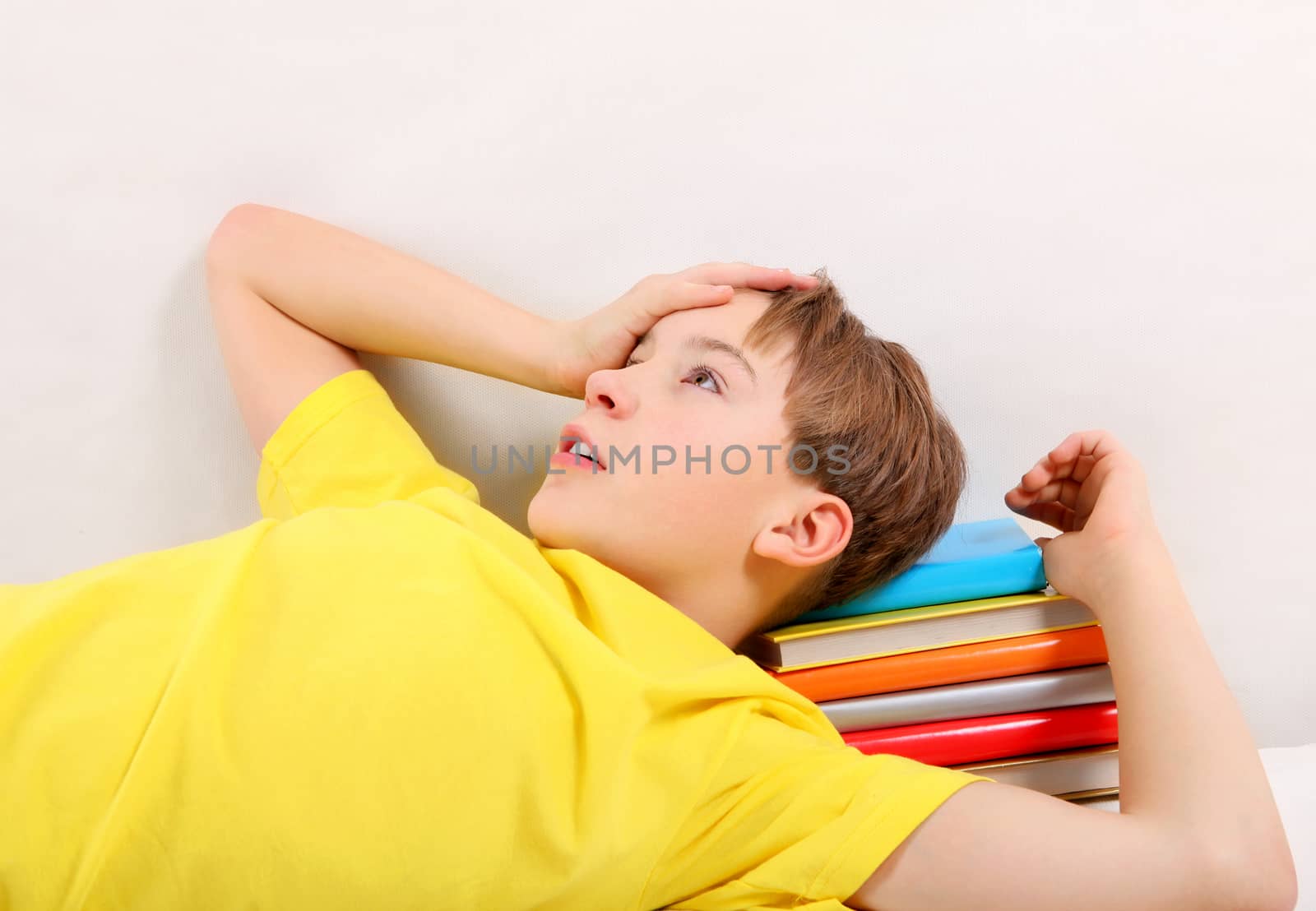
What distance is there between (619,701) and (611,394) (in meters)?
0.30

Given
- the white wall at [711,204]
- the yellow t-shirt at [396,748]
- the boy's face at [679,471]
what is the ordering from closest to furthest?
the yellow t-shirt at [396,748] → the boy's face at [679,471] → the white wall at [711,204]

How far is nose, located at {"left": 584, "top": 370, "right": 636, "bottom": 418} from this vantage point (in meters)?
0.98

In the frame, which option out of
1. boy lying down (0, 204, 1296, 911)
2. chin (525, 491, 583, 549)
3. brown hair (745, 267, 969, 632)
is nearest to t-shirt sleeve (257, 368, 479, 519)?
boy lying down (0, 204, 1296, 911)

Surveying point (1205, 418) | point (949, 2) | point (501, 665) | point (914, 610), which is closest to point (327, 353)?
point (501, 665)

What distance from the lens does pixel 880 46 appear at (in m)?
1.24

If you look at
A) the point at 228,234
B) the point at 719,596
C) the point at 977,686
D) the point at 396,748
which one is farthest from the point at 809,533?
the point at 228,234

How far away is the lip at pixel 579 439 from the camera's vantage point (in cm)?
97

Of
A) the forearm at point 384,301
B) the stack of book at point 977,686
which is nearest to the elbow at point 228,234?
the forearm at point 384,301

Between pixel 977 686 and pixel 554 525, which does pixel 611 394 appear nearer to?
pixel 554 525

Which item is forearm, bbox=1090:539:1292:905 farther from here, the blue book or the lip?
the lip

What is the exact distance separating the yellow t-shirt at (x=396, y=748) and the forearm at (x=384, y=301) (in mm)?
293

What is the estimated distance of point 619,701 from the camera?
0.83 metres

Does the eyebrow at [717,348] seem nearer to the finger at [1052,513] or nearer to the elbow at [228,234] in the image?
the finger at [1052,513]

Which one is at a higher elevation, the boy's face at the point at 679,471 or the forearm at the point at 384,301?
the forearm at the point at 384,301
